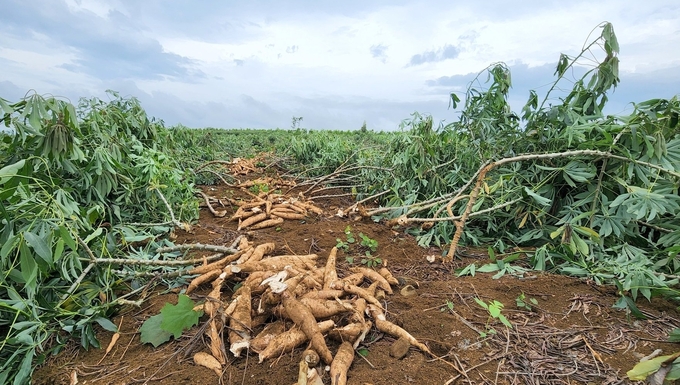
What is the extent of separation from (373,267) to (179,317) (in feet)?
4.58

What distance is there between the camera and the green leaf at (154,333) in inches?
76.2

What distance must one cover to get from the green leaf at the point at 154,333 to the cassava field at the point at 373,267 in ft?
0.04

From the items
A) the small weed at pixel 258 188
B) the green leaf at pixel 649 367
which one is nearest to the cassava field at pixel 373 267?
the green leaf at pixel 649 367

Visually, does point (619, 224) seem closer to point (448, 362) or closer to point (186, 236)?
point (448, 362)

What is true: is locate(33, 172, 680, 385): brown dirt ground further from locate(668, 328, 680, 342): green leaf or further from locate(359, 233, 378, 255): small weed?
locate(359, 233, 378, 255): small weed

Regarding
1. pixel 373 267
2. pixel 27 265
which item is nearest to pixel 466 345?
pixel 373 267

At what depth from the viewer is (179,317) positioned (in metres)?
1.87

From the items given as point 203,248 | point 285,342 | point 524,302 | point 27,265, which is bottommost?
point 524,302

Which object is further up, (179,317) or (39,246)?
(39,246)

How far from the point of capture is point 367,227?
12.0 feet

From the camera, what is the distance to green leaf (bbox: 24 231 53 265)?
1641 mm

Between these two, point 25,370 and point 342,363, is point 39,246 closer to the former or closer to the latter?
point 25,370

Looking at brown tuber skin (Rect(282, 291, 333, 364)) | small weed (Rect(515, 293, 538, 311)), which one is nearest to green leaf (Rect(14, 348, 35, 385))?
brown tuber skin (Rect(282, 291, 333, 364))

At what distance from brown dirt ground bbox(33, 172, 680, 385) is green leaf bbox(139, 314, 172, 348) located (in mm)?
35
